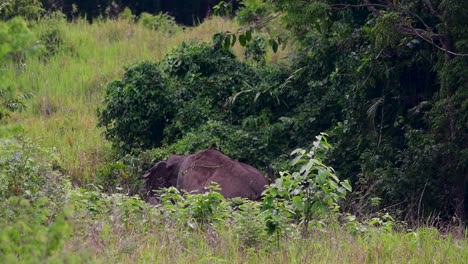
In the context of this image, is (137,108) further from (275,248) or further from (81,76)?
(275,248)

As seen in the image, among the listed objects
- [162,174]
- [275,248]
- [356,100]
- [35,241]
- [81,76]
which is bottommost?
[81,76]

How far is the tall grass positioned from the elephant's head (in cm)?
146

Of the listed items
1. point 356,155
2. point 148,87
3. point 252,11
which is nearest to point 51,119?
point 148,87

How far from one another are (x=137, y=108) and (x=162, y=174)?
6.72 ft

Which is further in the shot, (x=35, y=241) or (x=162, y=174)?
(x=162, y=174)

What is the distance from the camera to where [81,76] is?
17281 mm

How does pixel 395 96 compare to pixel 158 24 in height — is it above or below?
above

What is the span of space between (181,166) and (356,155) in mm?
2207

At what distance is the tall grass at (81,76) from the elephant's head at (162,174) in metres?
1.46

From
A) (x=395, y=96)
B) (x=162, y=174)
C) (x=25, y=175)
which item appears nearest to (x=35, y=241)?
(x=25, y=175)

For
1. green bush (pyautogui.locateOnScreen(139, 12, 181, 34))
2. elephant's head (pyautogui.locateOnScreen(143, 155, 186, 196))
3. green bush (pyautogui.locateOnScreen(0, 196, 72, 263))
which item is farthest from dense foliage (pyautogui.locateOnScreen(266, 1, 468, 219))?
green bush (pyautogui.locateOnScreen(139, 12, 181, 34))

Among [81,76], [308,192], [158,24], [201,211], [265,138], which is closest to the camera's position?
[308,192]

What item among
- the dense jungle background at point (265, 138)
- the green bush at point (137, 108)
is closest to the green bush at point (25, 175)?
the dense jungle background at point (265, 138)

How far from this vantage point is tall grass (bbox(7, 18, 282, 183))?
1423 cm
